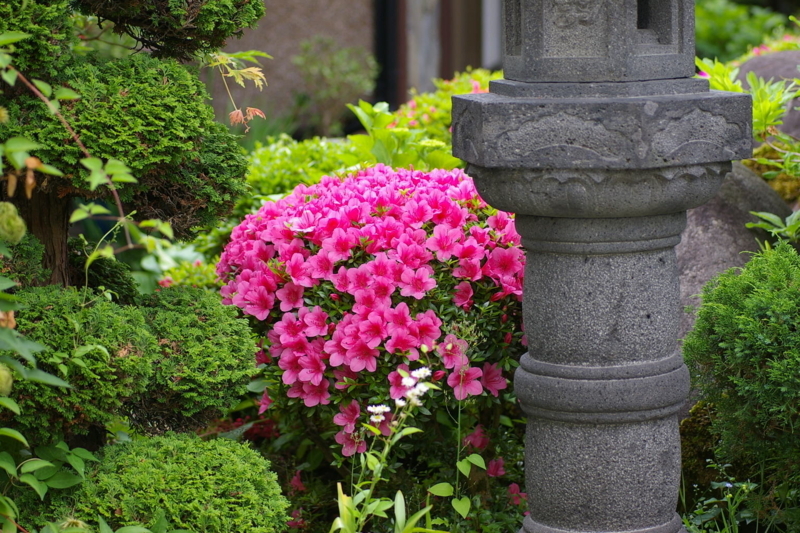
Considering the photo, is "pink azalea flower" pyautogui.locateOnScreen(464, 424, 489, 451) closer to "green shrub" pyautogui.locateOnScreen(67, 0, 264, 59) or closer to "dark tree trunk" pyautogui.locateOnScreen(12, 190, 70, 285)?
"dark tree trunk" pyautogui.locateOnScreen(12, 190, 70, 285)

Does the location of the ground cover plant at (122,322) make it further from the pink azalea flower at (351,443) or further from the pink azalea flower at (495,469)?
the pink azalea flower at (495,469)

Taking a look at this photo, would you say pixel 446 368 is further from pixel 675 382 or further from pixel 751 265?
pixel 751 265

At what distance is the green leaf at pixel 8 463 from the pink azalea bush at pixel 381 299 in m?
0.88

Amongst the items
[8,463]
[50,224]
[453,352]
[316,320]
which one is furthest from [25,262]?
[453,352]

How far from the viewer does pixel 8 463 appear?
6.84 ft

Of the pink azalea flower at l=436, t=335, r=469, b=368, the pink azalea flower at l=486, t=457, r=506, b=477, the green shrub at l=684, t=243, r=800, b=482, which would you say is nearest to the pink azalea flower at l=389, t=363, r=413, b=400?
the pink azalea flower at l=436, t=335, r=469, b=368

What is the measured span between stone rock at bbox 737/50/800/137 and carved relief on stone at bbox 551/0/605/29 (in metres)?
2.42

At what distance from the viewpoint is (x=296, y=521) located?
2.97m

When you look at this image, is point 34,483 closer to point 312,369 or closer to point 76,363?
point 76,363

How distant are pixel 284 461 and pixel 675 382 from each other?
1.51 meters

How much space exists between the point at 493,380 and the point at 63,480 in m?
1.25

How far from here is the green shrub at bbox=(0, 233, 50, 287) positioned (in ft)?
7.50

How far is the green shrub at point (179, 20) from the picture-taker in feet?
7.61

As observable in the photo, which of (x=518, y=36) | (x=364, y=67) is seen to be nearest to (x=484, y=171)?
(x=518, y=36)
